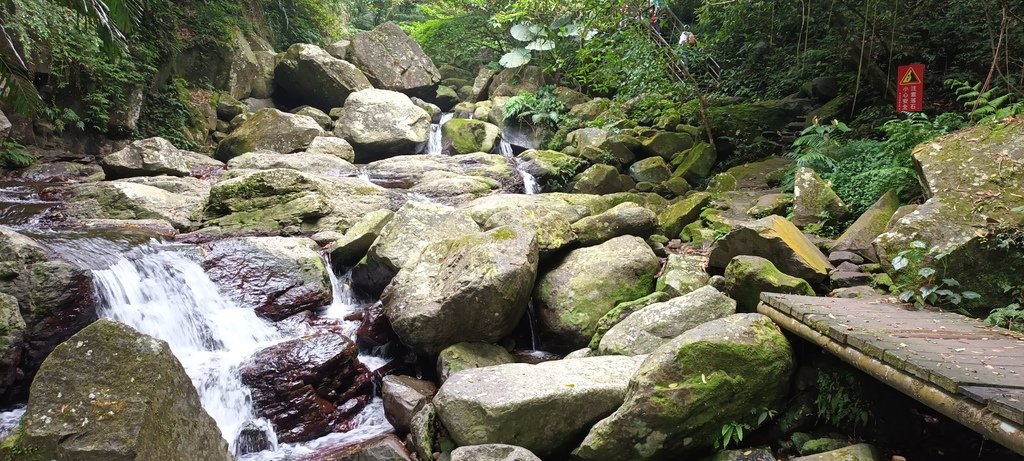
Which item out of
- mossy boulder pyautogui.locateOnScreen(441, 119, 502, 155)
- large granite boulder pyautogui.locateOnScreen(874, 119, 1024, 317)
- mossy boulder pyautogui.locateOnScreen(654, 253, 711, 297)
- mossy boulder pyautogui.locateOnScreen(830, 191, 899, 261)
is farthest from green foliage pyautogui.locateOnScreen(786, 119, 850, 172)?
mossy boulder pyautogui.locateOnScreen(441, 119, 502, 155)

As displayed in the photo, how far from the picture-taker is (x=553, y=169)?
1219cm

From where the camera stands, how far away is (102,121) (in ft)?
37.1

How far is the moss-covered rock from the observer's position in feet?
18.6

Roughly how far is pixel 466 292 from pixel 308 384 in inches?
65.0

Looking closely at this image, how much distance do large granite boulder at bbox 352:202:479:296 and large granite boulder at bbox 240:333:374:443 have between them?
4.15ft

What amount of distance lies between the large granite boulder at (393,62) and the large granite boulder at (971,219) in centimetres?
1546

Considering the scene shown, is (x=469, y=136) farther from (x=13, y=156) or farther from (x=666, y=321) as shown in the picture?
(x=666, y=321)

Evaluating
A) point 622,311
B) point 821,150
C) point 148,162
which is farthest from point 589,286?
point 148,162

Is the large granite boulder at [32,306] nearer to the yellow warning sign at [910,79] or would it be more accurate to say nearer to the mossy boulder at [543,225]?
the mossy boulder at [543,225]

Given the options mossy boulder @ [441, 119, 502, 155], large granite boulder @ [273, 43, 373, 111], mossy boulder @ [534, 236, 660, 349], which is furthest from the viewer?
large granite boulder @ [273, 43, 373, 111]

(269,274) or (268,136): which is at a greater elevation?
(268,136)

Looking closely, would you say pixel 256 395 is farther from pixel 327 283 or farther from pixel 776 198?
pixel 776 198

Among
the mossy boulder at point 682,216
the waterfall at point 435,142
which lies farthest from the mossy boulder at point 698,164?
the waterfall at point 435,142

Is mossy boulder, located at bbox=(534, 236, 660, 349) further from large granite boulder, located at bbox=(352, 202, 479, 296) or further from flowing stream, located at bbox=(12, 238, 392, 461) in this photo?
flowing stream, located at bbox=(12, 238, 392, 461)
